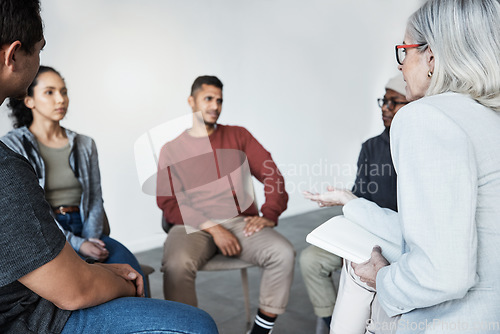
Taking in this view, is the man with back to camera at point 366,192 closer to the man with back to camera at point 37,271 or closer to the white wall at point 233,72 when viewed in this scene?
the man with back to camera at point 37,271

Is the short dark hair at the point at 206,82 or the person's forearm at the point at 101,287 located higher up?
the short dark hair at the point at 206,82

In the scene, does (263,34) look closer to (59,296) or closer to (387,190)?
(387,190)

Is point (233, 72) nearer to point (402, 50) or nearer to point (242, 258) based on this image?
point (242, 258)

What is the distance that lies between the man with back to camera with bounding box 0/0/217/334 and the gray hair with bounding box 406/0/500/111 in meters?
0.88

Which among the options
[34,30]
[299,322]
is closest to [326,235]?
[34,30]

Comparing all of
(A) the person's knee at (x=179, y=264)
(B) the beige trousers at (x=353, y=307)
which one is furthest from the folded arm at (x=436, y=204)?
(A) the person's knee at (x=179, y=264)

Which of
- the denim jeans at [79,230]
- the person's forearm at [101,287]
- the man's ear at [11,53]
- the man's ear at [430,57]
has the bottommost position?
the denim jeans at [79,230]

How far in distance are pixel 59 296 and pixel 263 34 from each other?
4.30 meters

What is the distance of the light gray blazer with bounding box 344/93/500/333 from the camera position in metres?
0.82

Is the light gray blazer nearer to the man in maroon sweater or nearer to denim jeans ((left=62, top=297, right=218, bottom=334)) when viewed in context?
denim jeans ((left=62, top=297, right=218, bottom=334))

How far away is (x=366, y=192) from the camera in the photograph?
7.52 ft

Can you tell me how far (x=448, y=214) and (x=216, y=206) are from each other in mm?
1735

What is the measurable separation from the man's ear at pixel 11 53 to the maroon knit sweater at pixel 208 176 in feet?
4.93

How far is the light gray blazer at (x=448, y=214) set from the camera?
82cm
